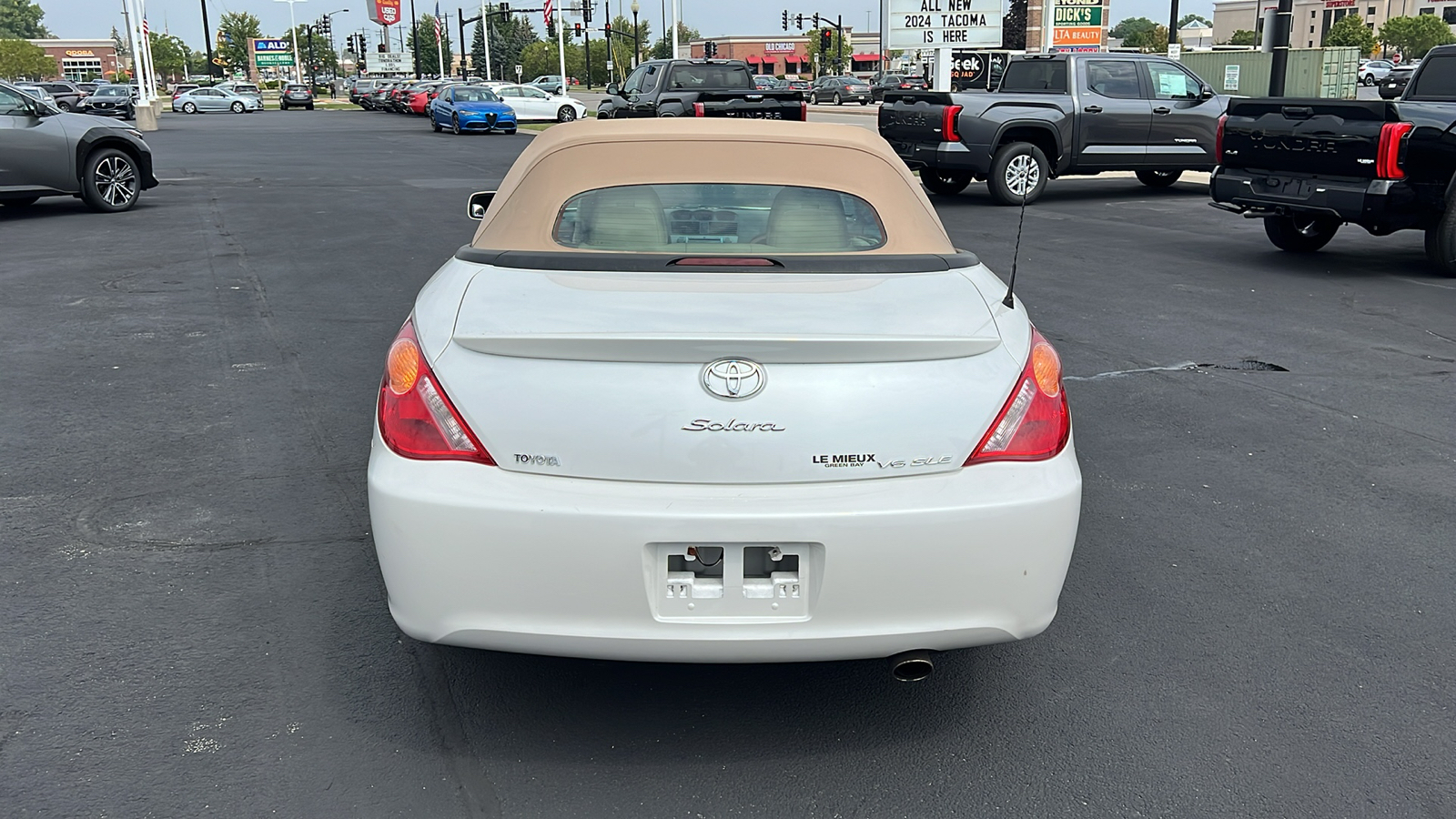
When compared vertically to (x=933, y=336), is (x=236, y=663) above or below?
below

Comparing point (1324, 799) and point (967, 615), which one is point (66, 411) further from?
point (1324, 799)

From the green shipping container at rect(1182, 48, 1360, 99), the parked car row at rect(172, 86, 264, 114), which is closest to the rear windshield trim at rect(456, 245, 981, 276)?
the green shipping container at rect(1182, 48, 1360, 99)

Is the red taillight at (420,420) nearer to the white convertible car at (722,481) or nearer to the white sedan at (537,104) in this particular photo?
the white convertible car at (722,481)

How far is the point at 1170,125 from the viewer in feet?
→ 55.8

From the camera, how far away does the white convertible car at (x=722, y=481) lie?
9.20 feet

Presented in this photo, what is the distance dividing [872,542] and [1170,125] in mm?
15912

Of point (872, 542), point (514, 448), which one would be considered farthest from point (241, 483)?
point (872, 542)

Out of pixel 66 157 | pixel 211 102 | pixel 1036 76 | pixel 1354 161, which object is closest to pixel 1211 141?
pixel 1036 76

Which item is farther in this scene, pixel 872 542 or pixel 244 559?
pixel 244 559

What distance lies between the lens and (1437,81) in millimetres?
11242

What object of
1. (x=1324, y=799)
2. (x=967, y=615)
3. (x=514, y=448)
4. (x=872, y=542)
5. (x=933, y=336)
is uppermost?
(x=933, y=336)

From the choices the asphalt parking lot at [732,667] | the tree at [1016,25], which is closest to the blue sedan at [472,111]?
the tree at [1016,25]

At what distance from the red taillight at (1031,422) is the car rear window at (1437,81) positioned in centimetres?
1005

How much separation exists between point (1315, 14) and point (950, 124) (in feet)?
454
